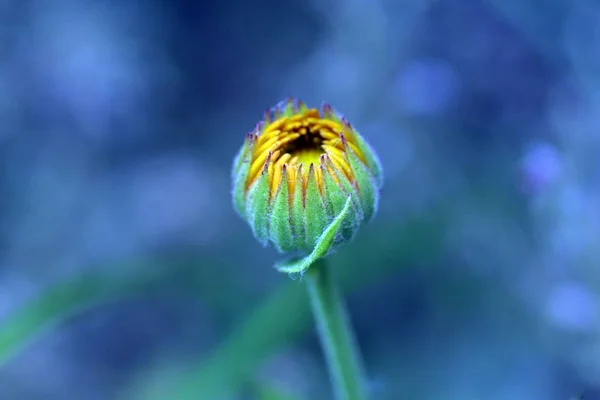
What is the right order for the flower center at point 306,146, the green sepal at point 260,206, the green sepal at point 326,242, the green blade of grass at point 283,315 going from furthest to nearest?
the green blade of grass at point 283,315 < the flower center at point 306,146 < the green sepal at point 260,206 < the green sepal at point 326,242

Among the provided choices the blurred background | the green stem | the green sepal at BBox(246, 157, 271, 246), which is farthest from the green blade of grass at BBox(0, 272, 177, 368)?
the green sepal at BBox(246, 157, 271, 246)

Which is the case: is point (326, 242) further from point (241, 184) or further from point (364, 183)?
point (241, 184)

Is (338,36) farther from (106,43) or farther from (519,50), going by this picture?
(106,43)

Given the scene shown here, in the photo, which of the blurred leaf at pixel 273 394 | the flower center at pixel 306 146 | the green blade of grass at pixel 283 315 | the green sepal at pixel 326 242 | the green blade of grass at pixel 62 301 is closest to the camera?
the green sepal at pixel 326 242

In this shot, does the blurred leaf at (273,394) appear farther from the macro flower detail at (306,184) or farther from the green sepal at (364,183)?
the green sepal at (364,183)

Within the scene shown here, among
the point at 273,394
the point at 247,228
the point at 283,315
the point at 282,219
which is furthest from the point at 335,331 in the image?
the point at 247,228

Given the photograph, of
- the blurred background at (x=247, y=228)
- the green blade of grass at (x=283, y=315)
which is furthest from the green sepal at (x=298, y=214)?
the green blade of grass at (x=283, y=315)

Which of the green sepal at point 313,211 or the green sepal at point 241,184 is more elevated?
the green sepal at point 241,184

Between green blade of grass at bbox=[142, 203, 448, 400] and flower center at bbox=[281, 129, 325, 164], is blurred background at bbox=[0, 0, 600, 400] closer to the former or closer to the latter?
green blade of grass at bbox=[142, 203, 448, 400]
